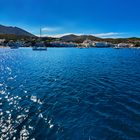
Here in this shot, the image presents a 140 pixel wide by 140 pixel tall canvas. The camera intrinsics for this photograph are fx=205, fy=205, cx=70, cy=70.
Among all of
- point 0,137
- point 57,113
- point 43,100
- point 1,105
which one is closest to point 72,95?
point 43,100

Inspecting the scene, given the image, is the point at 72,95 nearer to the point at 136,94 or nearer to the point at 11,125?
the point at 136,94

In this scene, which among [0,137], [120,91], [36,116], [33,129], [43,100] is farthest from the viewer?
[120,91]

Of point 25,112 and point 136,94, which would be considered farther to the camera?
point 136,94

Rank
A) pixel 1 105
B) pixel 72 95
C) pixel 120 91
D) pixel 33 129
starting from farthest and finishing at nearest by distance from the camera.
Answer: pixel 120 91
pixel 72 95
pixel 1 105
pixel 33 129

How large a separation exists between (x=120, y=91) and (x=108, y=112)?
10060 mm

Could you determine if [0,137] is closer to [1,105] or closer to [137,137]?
[1,105]

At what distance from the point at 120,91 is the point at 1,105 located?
17554 millimetres

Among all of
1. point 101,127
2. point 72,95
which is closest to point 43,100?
point 72,95

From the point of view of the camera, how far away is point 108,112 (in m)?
22.4

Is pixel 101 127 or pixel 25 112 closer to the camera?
pixel 101 127

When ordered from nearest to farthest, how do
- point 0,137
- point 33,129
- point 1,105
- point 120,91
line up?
point 0,137, point 33,129, point 1,105, point 120,91

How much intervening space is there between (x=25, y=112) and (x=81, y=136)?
8.10 m

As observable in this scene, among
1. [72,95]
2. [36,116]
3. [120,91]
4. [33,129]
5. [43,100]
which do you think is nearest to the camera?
[33,129]

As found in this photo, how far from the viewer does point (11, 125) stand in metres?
18.8
